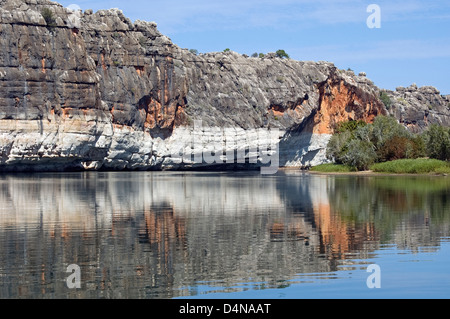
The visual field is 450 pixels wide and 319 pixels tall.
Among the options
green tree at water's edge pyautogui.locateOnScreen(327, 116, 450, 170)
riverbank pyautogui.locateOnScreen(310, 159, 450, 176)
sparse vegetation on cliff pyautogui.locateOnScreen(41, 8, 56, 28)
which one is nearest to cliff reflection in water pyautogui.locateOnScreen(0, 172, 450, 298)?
riverbank pyautogui.locateOnScreen(310, 159, 450, 176)

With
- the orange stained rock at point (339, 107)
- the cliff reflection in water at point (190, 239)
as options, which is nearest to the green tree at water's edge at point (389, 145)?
the orange stained rock at point (339, 107)

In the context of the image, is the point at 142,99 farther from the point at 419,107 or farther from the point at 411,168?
the point at 419,107

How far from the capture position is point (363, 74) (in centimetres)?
15550

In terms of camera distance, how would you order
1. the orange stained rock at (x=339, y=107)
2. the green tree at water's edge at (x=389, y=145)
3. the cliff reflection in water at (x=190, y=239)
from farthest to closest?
the orange stained rock at (x=339, y=107) < the green tree at water's edge at (x=389, y=145) < the cliff reflection in water at (x=190, y=239)

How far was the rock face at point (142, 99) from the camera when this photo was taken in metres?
87.9

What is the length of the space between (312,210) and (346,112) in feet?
348

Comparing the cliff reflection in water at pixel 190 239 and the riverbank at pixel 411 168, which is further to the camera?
the riverbank at pixel 411 168

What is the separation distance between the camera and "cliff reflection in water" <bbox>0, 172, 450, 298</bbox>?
16156mm

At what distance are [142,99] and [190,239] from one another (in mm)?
82432

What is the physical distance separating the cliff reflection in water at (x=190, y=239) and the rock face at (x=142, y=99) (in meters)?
51.1

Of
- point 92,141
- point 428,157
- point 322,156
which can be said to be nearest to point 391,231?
point 428,157

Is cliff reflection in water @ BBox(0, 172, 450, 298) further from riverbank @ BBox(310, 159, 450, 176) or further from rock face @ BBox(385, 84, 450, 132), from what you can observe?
rock face @ BBox(385, 84, 450, 132)

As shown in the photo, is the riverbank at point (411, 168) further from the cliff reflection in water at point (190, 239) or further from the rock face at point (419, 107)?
the rock face at point (419, 107)
